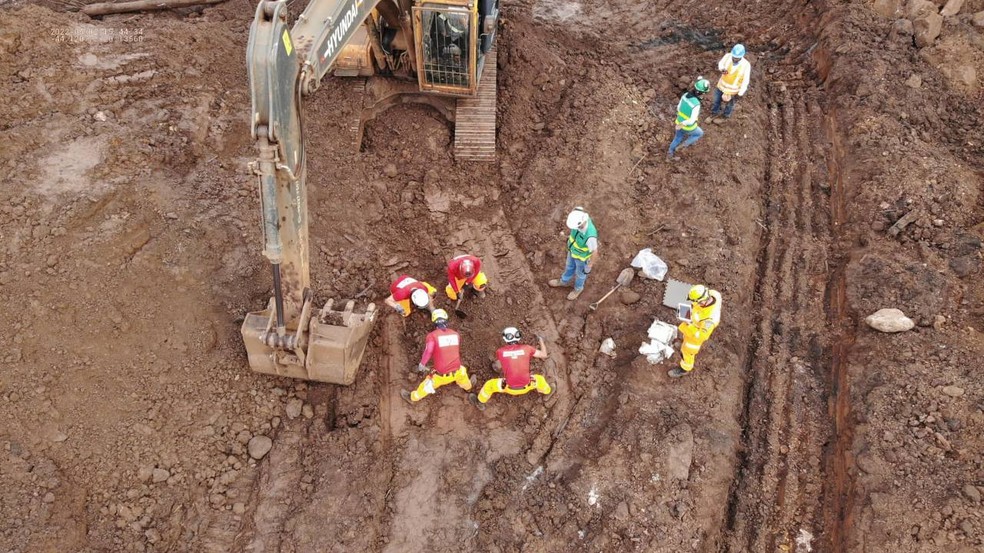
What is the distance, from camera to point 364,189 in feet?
32.4

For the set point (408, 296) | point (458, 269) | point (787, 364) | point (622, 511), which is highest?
point (458, 269)

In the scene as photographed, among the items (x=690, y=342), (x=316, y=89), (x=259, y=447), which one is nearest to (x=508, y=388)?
(x=690, y=342)

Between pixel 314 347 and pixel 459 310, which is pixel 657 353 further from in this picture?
pixel 314 347

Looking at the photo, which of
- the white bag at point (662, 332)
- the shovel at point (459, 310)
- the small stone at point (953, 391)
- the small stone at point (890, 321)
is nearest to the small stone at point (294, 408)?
the shovel at point (459, 310)

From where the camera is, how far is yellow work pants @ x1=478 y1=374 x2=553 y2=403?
25.1ft

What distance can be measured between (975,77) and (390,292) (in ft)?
33.1

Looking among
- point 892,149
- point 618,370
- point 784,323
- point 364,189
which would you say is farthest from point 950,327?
point 364,189

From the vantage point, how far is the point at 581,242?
27.1ft

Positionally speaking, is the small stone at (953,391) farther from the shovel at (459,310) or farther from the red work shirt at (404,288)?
the red work shirt at (404,288)

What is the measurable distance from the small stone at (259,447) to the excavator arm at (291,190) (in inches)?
29.0

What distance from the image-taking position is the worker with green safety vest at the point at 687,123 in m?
9.74

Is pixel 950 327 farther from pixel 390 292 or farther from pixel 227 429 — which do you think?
pixel 227 429

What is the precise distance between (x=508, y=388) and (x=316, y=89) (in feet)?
12.3

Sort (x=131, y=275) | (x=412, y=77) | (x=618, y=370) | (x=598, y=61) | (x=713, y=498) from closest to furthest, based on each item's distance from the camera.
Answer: (x=713, y=498) → (x=131, y=275) → (x=618, y=370) → (x=412, y=77) → (x=598, y=61)
